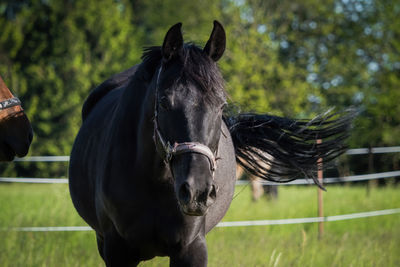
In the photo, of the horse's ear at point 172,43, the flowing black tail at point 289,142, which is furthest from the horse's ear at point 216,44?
the flowing black tail at point 289,142

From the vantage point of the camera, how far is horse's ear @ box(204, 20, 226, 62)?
7.62 feet

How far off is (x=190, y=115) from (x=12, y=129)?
1321mm

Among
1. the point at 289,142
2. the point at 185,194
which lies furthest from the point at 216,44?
the point at 289,142

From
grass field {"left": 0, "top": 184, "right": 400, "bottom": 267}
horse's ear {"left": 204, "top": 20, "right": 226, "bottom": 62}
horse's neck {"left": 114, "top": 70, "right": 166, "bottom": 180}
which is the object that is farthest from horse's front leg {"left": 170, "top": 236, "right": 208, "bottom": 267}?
grass field {"left": 0, "top": 184, "right": 400, "bottom": 267}

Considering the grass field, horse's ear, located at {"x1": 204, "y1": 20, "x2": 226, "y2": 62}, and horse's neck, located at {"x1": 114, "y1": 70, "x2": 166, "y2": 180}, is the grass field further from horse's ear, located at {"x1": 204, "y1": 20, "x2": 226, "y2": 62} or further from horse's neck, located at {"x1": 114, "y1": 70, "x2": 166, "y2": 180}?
horse's ear, located at {"x1": 204, "y1": 20, "x2": 226, "y2": 62}

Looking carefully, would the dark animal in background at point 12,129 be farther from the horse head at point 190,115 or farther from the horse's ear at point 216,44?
the horse's ear at point 216,44

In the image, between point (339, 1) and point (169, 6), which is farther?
point (169, 6)

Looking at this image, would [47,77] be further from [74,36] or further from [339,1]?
[339,1]

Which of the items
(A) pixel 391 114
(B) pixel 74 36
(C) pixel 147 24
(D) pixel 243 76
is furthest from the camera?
(C) pixel 147 24

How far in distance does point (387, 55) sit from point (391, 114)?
3.62 meters

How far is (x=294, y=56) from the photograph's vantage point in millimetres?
21938

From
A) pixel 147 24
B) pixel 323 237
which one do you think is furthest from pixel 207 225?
pixel 147 24

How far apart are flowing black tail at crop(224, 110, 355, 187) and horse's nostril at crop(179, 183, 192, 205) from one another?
209 cm

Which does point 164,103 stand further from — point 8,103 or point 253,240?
point 253,240
